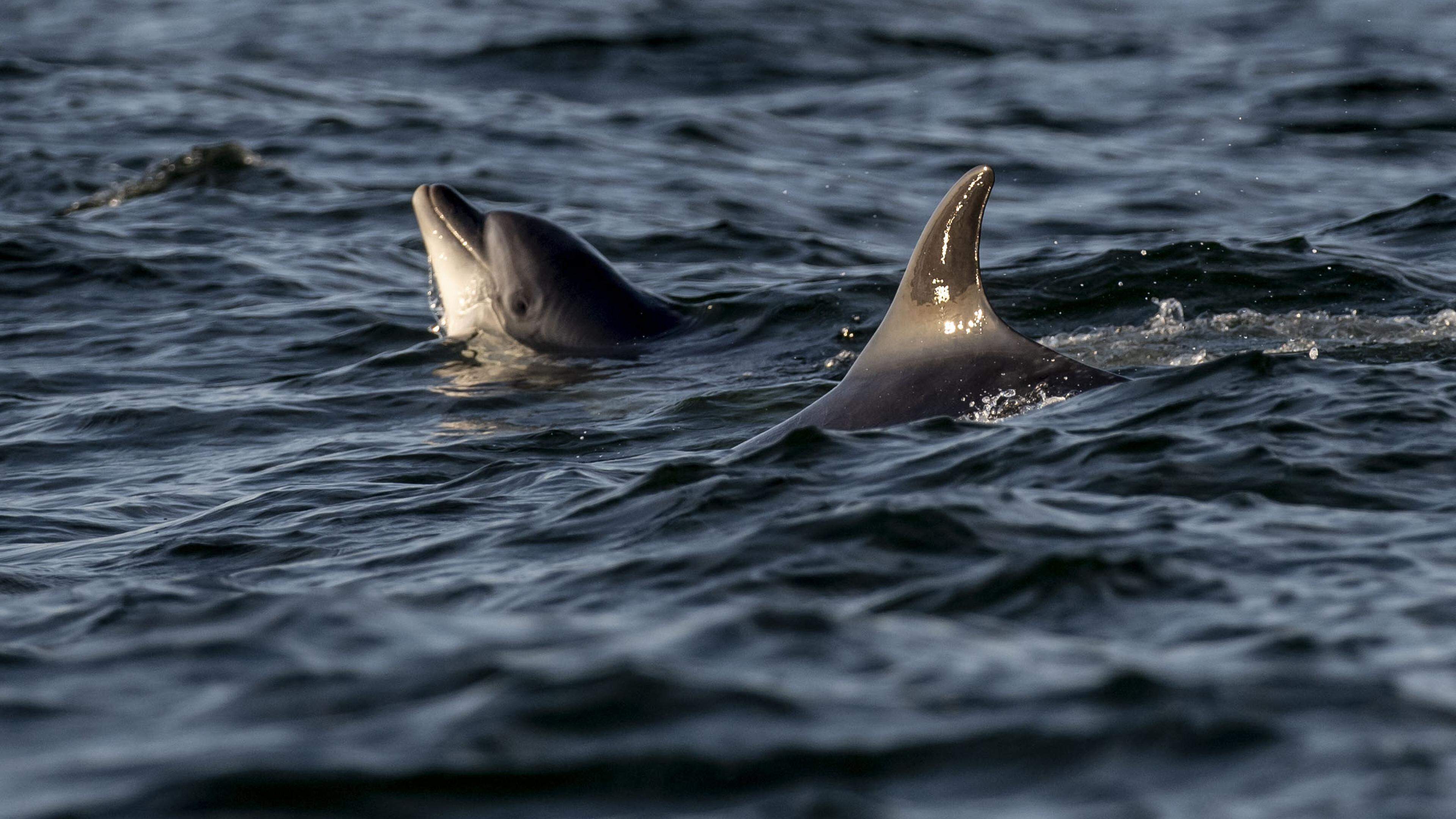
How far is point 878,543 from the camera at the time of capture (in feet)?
23.0

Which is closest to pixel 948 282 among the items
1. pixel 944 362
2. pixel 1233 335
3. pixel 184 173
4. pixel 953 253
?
pixel 953 253

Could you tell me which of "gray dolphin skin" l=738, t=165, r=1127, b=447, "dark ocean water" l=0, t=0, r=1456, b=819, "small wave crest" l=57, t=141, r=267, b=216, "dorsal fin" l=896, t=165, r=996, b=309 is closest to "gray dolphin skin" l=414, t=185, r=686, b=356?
"dark ocean water" l=0, t=0, r=1456, b=819

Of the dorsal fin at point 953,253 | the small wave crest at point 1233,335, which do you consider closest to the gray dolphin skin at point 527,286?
the small wave crest at point 1233,335

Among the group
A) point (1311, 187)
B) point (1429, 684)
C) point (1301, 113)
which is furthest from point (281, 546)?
point (1301, 113)

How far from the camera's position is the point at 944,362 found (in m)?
9.14

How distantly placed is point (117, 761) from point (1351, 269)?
34.2 feet

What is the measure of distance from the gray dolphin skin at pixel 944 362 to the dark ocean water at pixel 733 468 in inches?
9.2

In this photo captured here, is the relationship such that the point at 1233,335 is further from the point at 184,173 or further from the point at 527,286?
the point at 184,173

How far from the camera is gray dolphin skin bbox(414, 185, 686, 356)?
1312 cm

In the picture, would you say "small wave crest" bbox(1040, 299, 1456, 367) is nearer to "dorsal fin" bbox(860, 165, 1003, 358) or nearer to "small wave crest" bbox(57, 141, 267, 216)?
"dorsal fin" bbox(860, 165, 1003, 358)

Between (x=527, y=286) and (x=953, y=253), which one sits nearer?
(x=953, y=253)

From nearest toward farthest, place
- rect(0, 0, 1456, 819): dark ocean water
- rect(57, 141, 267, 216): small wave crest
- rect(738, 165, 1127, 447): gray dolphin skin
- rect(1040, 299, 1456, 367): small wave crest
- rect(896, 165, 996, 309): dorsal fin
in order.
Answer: rect(0, 0, 1456, 819): dark ocean water, rect(896, 165, 996, 309): dorsal fin, rect(738, 165, 1127, 447): gray dolphin skin, rect(1040, 299, 1456, 367): small wave crest, rect(57, 141, 267, 216): small wave crest

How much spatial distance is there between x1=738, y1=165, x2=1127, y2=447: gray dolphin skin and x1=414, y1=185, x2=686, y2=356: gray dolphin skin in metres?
3.96

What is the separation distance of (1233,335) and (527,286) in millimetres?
4815
